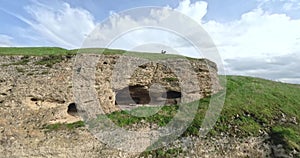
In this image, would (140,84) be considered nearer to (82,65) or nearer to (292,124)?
(82,65)

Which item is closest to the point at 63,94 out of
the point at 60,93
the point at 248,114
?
the point at 60,93

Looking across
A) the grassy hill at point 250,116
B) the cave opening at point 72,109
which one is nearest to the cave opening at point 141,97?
the grassy hill at point 250,116

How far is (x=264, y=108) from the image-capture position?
17.2m

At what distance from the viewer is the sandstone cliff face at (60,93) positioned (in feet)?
41.3

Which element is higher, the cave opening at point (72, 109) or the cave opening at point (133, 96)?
the cave opening at point (133, 96)

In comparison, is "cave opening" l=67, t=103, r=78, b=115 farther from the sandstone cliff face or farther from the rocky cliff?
the sandstone cliff face

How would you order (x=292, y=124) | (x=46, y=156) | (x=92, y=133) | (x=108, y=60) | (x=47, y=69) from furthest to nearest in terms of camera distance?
(x=292, y=124), (x=108, y=60), (x=47, y=69), (x=92, y=133), (x=46, y=156)

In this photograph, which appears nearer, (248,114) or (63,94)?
(63,94)

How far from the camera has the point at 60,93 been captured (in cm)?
1423

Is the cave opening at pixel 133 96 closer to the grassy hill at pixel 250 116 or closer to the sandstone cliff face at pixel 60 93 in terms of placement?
the sandstone cliff face at pixel 60 93

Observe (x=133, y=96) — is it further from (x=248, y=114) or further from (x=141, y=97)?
(x=248, y=114)

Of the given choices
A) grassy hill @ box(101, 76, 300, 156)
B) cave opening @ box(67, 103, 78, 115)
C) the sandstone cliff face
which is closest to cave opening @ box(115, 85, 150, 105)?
the sandstone cliff face

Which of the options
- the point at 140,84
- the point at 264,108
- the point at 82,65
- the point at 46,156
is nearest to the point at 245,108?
the point at 264,108

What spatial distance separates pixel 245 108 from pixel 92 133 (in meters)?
8.49
